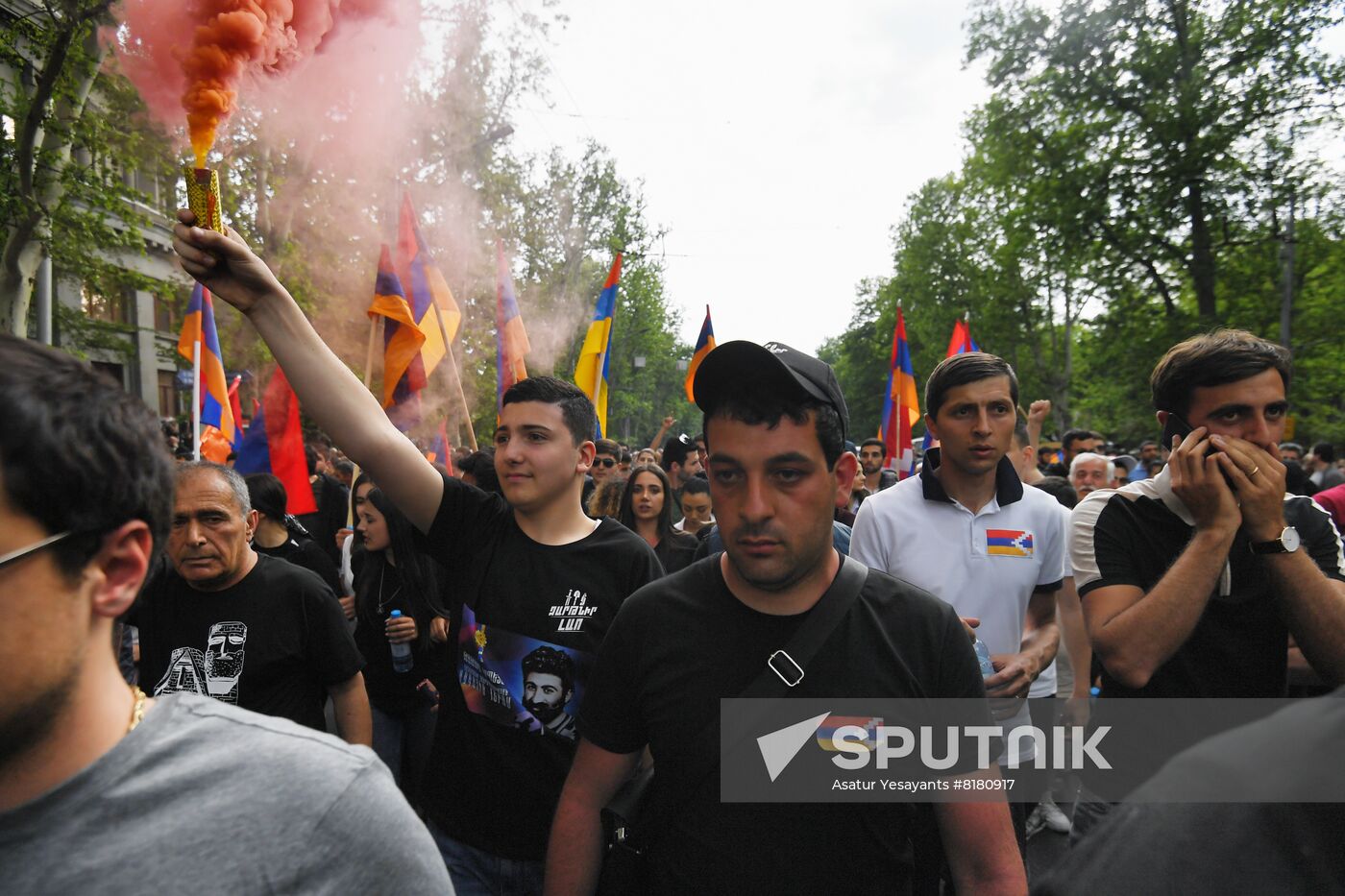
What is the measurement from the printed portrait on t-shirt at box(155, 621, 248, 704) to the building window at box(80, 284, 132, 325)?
28.2 meters

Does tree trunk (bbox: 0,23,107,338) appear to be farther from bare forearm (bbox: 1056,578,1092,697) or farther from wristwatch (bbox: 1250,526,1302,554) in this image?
wristwatch (bbox: 1250,526,1302,554)

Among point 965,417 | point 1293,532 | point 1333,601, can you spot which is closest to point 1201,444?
point 1293,532

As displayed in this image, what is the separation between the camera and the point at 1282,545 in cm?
202

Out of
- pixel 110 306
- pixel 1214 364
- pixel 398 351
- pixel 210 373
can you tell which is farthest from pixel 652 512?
pixel 110 306

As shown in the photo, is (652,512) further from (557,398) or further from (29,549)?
(29,549)

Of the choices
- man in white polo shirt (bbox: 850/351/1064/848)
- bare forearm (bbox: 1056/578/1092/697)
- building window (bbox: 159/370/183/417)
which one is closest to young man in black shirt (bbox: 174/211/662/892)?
man in white polo shirt (bbox: 850/351/1064/848)

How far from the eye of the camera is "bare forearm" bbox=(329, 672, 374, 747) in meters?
3.00

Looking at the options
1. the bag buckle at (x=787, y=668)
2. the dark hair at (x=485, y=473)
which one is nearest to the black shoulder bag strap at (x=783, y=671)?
the bag buckle at (x=787, y=668)

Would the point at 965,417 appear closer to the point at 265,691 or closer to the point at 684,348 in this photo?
the point at 265,691

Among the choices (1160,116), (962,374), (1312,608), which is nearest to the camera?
(1312,608)

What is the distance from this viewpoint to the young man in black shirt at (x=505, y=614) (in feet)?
8.10

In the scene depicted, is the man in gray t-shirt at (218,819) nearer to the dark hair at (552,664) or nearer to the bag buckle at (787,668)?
the bag buckle at (787,668)

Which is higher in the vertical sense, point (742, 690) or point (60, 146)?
point (60, 146)

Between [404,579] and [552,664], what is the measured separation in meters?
2.25
